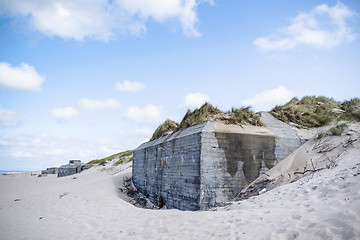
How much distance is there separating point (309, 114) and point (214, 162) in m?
5.34

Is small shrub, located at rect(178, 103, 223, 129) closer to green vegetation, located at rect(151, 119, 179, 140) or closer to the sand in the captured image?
green vegetation, located at rect(151, 119, 179, 140)

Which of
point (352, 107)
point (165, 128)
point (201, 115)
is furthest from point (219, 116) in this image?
point (352, 107)

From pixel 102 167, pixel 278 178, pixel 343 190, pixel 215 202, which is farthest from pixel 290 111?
pixel 102 167

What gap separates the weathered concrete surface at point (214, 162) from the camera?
22.4ft

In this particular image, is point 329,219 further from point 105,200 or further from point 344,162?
point 105,200

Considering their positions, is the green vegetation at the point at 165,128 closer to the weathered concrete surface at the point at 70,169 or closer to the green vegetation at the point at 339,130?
the green vegetation at the point at 339,130

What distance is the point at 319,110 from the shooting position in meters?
10.0

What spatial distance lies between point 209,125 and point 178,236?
3831 mm

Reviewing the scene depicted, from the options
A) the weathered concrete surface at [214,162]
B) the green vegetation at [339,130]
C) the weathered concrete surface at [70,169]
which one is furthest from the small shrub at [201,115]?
the weathered concrete surface at [70,169]

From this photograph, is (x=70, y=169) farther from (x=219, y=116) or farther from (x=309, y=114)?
(x=309, y=114)

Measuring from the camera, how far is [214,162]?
6996 millimetres

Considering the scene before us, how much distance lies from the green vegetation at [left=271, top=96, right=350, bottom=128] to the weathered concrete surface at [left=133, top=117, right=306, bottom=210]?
125 centimetres

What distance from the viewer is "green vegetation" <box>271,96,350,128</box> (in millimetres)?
9344

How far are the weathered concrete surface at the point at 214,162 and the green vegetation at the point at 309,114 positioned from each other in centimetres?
125
